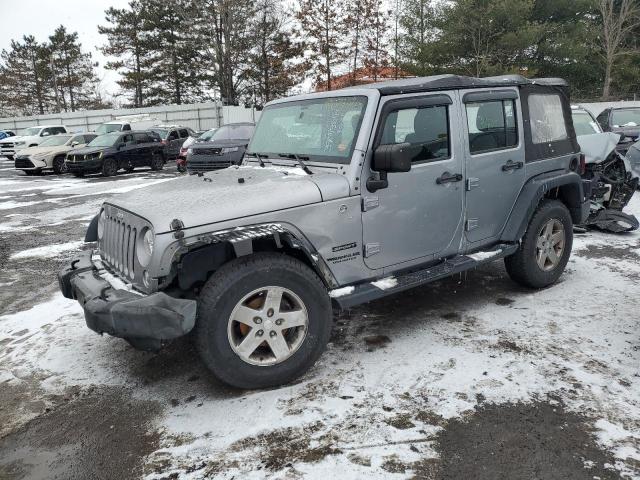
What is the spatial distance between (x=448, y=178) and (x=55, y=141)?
20041mm

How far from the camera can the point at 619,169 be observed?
7.71 m

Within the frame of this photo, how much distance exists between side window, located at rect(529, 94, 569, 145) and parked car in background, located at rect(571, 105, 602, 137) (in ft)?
16.0

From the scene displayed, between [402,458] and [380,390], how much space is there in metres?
0.68

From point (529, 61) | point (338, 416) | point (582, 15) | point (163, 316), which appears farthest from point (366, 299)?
point (582, 15)

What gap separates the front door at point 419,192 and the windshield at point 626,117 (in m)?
12.2

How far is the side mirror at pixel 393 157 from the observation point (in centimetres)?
336

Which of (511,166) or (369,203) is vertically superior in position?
(511,166)

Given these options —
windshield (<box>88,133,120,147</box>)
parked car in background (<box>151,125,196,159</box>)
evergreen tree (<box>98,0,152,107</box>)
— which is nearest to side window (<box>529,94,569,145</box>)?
windshield (<box>88,133,120,147</box>)

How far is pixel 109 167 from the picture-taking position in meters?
17.6

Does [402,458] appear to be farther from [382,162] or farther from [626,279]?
[626,279]

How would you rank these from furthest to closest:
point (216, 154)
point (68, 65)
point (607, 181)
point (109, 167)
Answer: point (68, 65), point (109, 167), point (216, 154), point (607, 181)

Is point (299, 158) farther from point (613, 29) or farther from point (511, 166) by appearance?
point (613, 29)

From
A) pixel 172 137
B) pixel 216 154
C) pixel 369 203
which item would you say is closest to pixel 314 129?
pixel 369 203

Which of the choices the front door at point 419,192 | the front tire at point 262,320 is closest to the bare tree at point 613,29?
the front door at point 419,192
